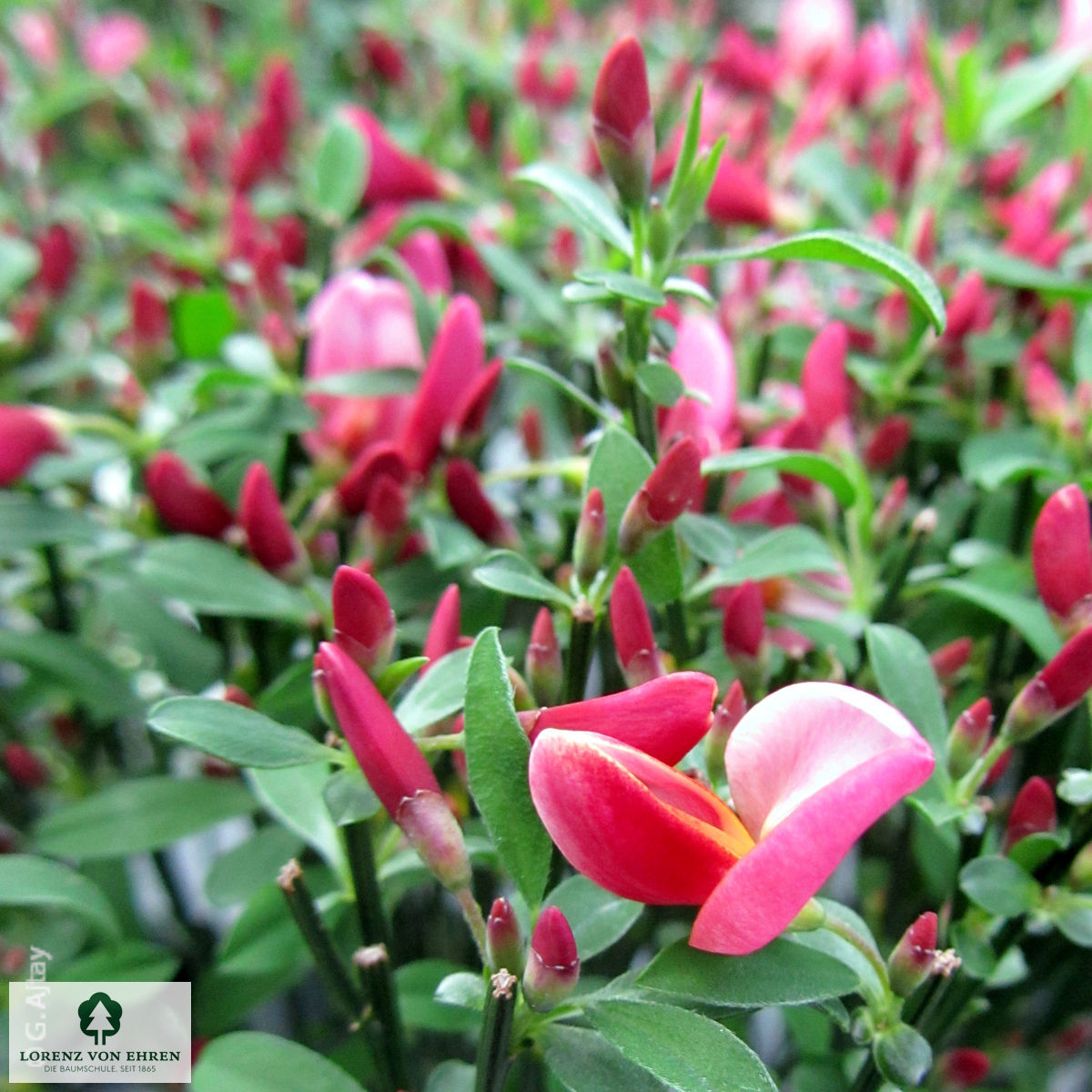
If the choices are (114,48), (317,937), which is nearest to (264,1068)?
(317,937)

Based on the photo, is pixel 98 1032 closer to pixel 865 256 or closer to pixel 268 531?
pixel 268 531

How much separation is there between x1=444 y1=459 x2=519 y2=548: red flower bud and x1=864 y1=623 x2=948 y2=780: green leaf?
7.5 inches

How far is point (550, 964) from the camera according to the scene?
30 cm

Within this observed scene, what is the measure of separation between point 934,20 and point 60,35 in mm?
1254

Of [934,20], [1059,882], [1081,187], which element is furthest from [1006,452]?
[934,20]

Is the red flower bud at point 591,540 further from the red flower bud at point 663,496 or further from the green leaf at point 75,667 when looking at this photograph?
the green leaf at point 75,667

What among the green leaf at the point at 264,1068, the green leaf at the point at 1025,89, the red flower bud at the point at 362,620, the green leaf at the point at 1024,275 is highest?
the green leaf at the point at 1025,89

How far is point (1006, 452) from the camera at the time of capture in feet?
1.84

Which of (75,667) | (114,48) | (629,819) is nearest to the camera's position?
(629,819)

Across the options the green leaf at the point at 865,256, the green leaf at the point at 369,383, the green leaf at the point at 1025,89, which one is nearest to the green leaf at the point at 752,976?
the green leaf at the point at 865,256

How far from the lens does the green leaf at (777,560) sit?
0.42 m

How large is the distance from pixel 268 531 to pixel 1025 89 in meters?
0.68

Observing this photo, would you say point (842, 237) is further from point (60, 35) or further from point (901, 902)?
point (60, 35)

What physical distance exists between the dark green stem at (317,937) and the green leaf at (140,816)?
18 centimetres
